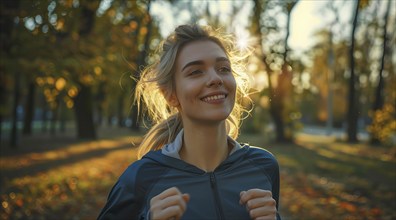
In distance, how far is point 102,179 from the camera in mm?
11352

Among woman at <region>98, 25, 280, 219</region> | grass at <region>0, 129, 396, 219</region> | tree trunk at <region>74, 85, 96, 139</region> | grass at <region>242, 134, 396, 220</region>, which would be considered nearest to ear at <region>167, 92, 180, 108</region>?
woman at <region>98, 25, 280, 219</region>

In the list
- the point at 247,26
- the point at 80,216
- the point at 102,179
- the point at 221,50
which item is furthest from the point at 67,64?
the point at 221,50

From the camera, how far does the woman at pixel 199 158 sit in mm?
2244

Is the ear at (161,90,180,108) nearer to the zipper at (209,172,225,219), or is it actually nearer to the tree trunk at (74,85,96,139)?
the zipper at (209,172,225,219)

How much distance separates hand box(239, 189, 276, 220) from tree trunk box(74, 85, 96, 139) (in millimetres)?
19724

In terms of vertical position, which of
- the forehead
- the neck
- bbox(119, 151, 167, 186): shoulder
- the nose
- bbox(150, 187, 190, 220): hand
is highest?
the forehead

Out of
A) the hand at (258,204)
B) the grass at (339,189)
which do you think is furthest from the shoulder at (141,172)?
the grass at (339,189)

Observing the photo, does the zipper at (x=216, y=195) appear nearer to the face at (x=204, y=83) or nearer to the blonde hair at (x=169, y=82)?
the face at (x=204, y=83)

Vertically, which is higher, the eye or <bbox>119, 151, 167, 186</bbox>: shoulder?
the eye

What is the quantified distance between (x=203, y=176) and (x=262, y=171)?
0.36 m

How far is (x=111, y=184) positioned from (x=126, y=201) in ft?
28.4

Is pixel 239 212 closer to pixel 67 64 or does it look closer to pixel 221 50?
pixel 221 50

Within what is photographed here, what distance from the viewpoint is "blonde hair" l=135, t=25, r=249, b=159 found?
2.55 m

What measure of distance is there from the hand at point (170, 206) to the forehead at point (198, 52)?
786mm
